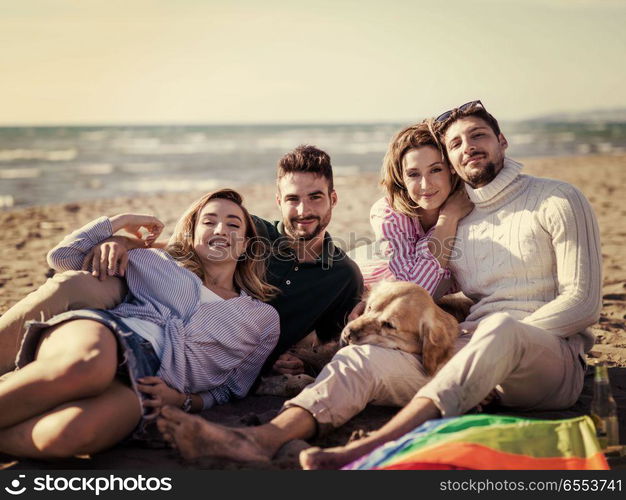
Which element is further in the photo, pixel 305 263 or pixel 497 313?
pixel 305 263

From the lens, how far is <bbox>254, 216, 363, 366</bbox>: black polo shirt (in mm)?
4551

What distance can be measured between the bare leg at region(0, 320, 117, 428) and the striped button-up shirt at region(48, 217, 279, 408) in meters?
0.51

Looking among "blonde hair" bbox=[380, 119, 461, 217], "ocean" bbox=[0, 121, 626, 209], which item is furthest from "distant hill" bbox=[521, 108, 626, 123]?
"blonde hair" bbox=[380, 119, 461, 217]

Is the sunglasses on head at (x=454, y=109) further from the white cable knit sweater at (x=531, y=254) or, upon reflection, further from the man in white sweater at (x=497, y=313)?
the white cable knit sweater at (x=531, y=254)

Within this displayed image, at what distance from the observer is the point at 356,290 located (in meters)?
4.77

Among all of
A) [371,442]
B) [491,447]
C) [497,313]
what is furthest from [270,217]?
[491,447]

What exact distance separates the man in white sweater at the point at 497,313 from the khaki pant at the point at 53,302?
103 centimetres

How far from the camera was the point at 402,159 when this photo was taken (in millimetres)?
4773

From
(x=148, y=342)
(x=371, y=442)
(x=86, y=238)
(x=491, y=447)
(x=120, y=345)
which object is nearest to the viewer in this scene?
(x=491, y=447)

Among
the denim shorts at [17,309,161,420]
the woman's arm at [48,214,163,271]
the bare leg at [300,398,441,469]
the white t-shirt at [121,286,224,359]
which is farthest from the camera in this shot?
the woman's arm at [48,214,163,271]

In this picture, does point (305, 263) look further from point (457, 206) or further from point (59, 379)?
point (59, 379)

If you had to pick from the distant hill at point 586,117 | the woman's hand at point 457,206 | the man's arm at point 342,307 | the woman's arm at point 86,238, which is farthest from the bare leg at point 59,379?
the distant hill at point 586,117

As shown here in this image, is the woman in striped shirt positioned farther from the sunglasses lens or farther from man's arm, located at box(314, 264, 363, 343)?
the sunglasses lens

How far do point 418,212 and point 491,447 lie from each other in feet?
7.10
